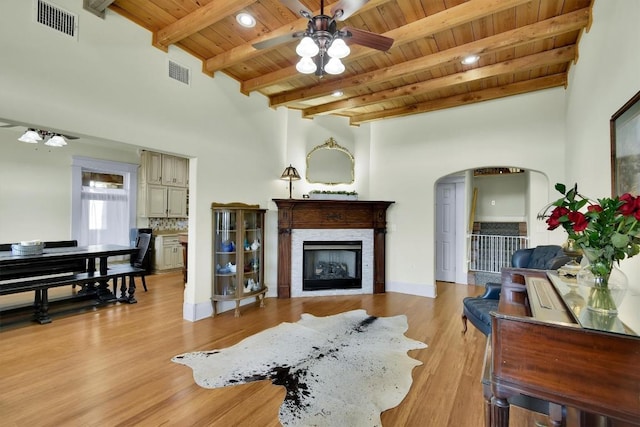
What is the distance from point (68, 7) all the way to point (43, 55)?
534mm

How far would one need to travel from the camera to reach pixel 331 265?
18.1ft

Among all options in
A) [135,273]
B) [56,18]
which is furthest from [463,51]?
[135,273]

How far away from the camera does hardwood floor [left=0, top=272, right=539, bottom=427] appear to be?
2.05m

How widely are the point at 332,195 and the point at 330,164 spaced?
64 cm

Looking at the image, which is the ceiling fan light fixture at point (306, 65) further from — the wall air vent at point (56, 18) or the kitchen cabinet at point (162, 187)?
the kitchen cabinet at point (162, 187)

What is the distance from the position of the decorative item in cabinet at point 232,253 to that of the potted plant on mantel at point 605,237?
11.7ft

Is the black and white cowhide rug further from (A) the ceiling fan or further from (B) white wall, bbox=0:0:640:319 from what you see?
(A) the ceiling fan

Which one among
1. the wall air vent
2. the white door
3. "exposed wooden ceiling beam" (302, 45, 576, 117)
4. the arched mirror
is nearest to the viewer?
the wall air vent

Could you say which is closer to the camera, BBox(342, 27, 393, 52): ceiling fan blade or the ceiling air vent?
BBox(342, 27, 393, 52): ceiling fan blade

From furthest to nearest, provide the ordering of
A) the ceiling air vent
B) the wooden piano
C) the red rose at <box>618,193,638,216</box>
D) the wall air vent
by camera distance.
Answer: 1. the ceiling air vent
2. the wall air vent
3. the red rose at <box>618,193,638,216</box>
4. the wooden piano

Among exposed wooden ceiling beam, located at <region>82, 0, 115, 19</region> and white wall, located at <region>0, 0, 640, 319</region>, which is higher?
exposed wooden ceiling beam, located at <region>82, 0, 115, 19</region>

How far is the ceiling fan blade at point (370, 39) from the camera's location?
227 cm

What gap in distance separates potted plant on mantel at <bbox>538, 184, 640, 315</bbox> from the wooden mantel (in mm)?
3865

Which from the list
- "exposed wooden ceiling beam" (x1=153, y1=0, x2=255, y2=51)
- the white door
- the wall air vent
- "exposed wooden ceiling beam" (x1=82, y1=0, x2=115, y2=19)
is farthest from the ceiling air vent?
the white door
